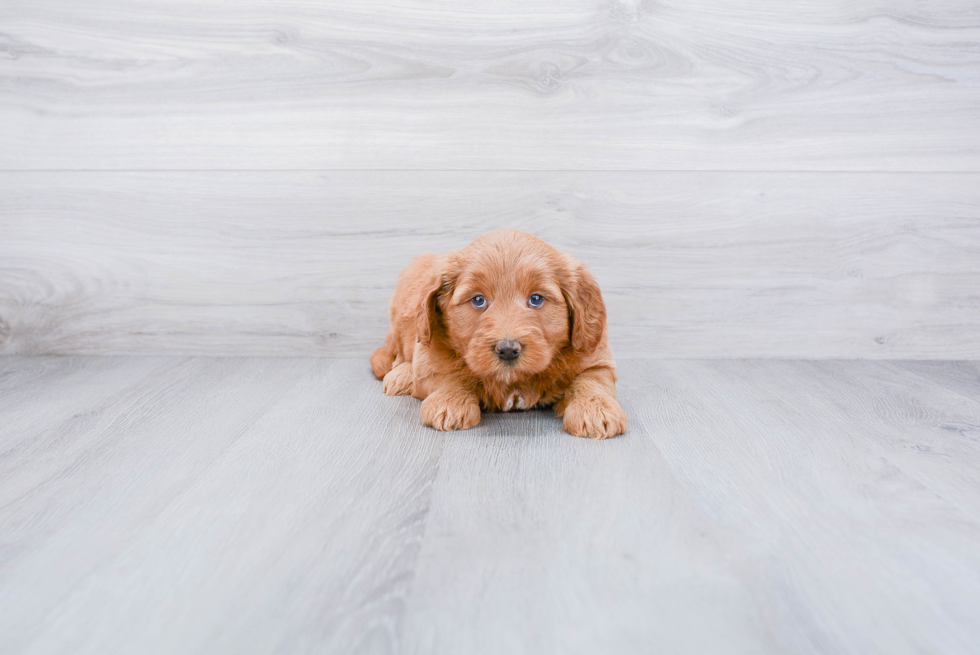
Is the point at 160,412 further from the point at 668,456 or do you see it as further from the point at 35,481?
the point at 668,456

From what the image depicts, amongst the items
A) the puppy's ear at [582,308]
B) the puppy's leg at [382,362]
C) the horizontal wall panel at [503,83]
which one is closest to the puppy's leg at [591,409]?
the puppy's ear at [582,308]

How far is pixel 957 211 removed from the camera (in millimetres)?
2238

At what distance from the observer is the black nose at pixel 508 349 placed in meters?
1.44

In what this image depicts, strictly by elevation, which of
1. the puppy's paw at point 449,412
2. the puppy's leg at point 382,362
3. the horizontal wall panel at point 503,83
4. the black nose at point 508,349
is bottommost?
the puppy's leg at point 382,362

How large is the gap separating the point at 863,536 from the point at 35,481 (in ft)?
5.33

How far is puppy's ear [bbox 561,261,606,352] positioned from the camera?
1.57 meters

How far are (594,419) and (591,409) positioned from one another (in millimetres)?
34

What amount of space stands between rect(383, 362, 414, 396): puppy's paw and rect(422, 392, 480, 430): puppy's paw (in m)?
0.28

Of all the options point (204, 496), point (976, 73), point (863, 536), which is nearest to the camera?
point (863, 536)

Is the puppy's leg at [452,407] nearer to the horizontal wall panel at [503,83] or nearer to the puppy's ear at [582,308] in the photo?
the puppy's ear at [582,308]

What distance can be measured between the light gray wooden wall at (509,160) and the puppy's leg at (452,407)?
29.8 inches

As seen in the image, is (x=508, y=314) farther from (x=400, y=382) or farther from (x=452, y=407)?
(x=400, y=382)

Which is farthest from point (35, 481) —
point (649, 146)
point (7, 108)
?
point (649, 146)

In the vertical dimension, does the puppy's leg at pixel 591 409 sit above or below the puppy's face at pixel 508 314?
below
